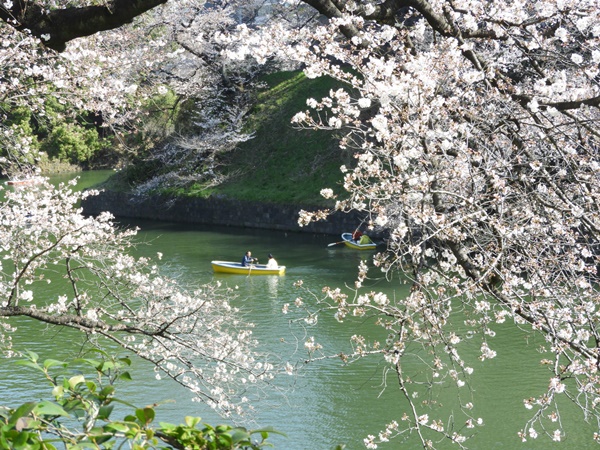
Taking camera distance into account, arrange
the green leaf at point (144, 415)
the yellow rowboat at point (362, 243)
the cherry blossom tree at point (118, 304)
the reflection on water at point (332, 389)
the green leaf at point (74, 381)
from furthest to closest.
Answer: the yellow rowboat at point (362, 243), the reflection on water at point (332, 389), the cherry blossom tree at point (118, 304), the green leaf at point (74, 381), the green leaf at point (144, 415)

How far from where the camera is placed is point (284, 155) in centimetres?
2255

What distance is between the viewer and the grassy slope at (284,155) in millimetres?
20844

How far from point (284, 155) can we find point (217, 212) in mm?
2727

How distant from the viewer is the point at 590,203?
308cm

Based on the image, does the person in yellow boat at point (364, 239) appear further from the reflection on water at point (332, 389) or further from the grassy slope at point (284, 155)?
the reflection on water at point (332, 389)

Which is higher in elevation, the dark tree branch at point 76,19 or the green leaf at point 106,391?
the dark tree branch at point 76,19

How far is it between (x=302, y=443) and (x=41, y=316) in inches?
172

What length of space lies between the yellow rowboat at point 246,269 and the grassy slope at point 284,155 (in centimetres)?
457

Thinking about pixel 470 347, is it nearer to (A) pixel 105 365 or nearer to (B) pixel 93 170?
(A) pixel 105 365

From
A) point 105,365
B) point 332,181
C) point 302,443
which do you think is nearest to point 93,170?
point 332,181

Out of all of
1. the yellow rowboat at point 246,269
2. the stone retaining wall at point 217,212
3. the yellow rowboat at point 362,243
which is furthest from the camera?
the stone retaining wall at point 217,212

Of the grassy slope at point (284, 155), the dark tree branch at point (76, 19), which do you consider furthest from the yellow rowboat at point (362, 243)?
the dark tree branch at point (76, 19)

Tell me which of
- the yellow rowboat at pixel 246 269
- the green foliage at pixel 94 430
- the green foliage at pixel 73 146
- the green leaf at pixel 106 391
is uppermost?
the green foliage at pixel 73 146

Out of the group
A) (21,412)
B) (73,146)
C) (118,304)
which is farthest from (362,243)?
(73,146)
